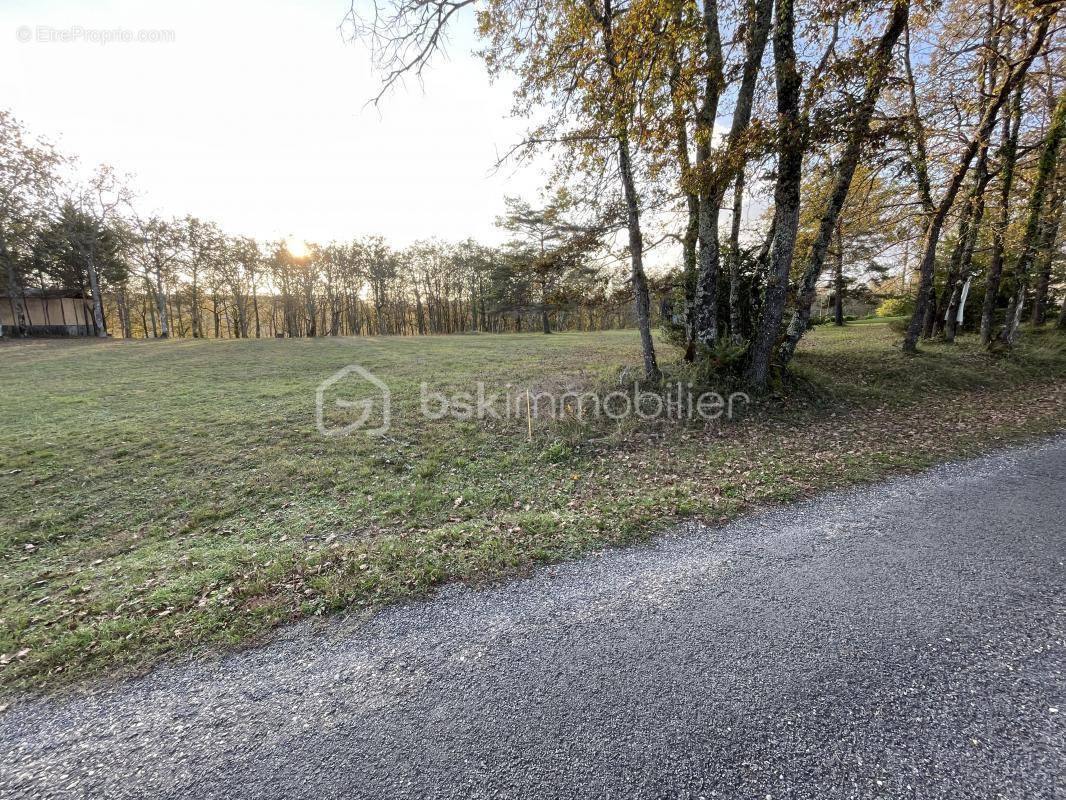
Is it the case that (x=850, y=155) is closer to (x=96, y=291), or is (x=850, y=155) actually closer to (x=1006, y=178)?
(x=1006, y=178)

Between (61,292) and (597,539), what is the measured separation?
48.2 m

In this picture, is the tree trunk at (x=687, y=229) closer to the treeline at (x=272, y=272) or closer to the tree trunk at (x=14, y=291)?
the treeline at (x=272, y=272)

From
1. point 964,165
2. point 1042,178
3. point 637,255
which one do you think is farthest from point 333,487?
point 1042,178

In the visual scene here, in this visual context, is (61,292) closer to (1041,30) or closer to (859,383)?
(859,383)

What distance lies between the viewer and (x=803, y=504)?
15.5ft

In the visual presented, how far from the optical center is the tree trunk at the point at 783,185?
7.29 meters

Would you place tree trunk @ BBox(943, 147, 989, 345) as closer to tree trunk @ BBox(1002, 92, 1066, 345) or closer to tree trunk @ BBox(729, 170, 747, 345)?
tree trunk @ BBox(1002, 92, 1066, 345)

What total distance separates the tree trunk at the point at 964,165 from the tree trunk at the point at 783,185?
6.86 metres

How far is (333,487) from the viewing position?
5898mm

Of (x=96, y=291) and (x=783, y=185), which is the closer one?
(x=783, y=185)

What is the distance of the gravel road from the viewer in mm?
1939

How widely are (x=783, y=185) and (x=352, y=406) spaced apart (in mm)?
10533

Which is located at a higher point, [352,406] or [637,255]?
[637,255]

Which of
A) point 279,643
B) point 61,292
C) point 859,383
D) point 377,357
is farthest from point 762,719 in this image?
point 61,292
